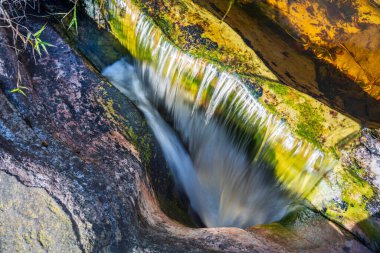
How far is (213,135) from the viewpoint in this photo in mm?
3814

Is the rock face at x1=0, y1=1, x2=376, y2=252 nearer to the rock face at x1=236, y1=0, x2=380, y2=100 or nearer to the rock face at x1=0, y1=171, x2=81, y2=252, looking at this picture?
the rock face at x1=0, y1=171, x2=81, y2=252

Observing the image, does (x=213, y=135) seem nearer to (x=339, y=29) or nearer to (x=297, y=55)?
(x=297, y=55)

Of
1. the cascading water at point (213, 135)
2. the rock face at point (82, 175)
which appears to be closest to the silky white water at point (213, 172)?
the cascading water at point (213, 135)

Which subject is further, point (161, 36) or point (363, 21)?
point (363, 21)

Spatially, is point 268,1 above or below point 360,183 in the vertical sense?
above

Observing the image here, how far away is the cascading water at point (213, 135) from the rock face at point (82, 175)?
0.46 meters

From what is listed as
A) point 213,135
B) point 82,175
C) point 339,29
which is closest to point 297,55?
point 339,29

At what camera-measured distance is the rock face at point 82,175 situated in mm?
2186

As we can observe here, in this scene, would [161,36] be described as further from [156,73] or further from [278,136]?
[278,136]

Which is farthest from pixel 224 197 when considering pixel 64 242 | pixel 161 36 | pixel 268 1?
pixel 268 1

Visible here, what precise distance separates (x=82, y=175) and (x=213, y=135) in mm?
1688

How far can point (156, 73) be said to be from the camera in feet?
13.3

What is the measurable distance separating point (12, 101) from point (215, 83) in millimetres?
1774

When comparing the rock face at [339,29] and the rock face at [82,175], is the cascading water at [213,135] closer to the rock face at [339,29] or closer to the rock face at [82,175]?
the rock face at [82,175]
